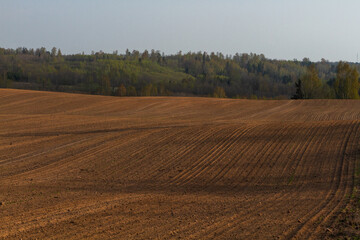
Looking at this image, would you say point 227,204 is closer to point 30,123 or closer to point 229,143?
point 229,143

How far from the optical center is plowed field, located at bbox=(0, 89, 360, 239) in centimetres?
938

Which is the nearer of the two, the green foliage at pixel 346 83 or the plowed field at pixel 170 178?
the plowed field at pixel 170 178

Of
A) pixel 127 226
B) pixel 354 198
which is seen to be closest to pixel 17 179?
pixel 127 226

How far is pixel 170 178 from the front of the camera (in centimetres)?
1567

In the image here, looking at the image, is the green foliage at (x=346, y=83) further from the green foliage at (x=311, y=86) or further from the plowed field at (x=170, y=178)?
the plowed field at (x=170, y=178)

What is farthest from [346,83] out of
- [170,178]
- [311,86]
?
[170,178]

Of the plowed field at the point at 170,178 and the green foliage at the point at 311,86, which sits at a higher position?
the green foliage at the point at 311,86

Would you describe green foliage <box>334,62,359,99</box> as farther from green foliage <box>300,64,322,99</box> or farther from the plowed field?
the plowed field

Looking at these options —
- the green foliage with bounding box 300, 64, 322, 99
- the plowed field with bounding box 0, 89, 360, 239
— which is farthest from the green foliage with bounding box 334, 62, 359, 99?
the plowed field with bounding box 0, 89, 360, 239

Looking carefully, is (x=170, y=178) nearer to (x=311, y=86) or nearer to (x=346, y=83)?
(x=311, y=86)

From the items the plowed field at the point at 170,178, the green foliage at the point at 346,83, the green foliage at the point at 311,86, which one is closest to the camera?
the plowed field at the point at 170,178

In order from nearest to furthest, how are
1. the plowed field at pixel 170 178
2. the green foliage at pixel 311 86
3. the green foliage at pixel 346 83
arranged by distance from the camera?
the plowed field at pixel 170 178
the green foliage at pixel 346 83
the green foliage at pixel 311 86

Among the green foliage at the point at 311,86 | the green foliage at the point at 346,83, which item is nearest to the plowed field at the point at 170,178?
the green foliage at the point at 311,86

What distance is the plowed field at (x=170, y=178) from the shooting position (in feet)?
30.8
